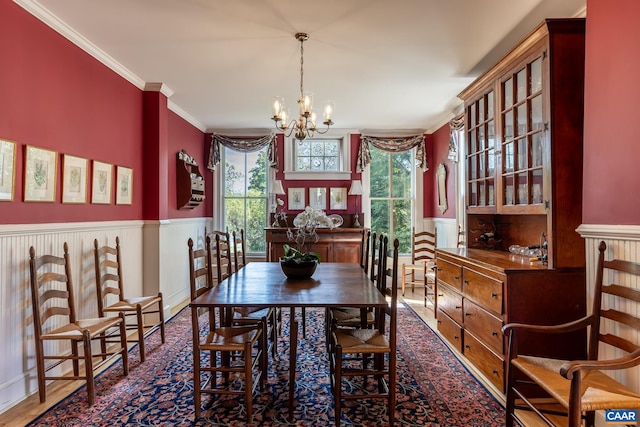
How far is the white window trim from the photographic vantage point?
6293 mm

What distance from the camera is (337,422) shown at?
211 centimetres

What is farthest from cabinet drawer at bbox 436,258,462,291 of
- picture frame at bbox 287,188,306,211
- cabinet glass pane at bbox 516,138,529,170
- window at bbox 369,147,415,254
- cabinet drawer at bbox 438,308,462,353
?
picture frame at bbox 287,188,306,211

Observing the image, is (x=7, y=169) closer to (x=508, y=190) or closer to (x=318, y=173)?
(x=508, y=190)

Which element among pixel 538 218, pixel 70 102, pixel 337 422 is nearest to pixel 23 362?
pixel 70 102

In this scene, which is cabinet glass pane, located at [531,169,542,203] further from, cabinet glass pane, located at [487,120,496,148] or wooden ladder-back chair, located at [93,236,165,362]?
wooden ladder-back chair, located at [93,236,165,362]

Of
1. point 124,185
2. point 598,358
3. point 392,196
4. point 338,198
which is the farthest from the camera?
point 392,196

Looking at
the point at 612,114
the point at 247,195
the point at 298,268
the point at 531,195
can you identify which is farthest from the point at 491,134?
the point at 247,195

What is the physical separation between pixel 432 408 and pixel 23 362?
2773 millimetres

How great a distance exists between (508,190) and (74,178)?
355cm

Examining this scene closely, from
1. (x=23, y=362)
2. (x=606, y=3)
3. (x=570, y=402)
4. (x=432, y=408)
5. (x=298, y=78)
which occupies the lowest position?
(x=432, y=408)

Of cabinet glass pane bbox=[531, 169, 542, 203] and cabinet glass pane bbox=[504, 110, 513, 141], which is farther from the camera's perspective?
cabinet glass pane bbox=[504, 110, 513, 141]

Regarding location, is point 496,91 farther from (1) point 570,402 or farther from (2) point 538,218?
(1) point 570,402

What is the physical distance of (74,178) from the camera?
305 cm

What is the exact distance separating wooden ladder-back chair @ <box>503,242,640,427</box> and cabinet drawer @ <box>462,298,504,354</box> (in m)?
0.49
